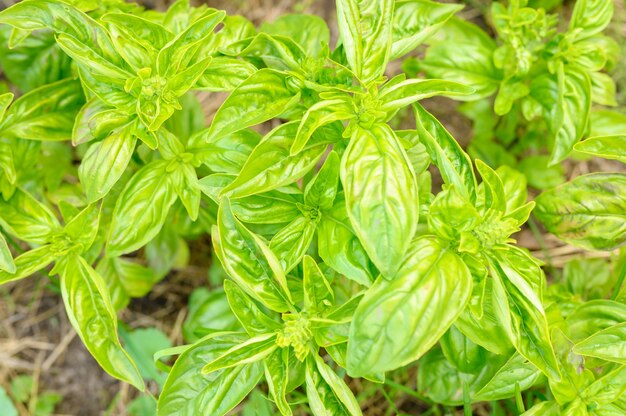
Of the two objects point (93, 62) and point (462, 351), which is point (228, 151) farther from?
point (462, 351)

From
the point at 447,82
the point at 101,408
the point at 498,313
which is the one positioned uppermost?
the point at 447,82

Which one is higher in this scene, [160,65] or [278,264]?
[160,65]

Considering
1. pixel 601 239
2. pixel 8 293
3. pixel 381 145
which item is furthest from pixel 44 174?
pixel 601 239

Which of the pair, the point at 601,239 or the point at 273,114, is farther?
the point at 601,239

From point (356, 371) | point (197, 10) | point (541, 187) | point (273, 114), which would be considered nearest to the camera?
point (356, 371)

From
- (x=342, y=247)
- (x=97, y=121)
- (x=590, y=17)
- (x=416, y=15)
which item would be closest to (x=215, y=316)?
(x=342, y=247)

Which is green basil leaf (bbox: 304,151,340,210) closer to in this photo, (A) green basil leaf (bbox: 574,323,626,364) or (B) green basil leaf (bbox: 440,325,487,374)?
(B) green basil leaf (bbox: 440,325,487,374)

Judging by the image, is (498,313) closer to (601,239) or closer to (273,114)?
(601,239)
